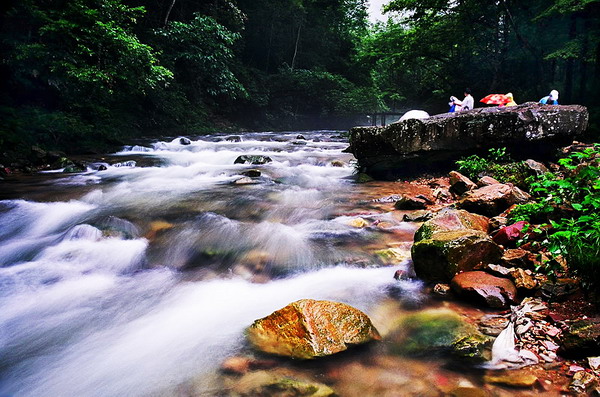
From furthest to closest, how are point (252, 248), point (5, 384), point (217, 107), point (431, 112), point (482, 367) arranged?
point (431, 112)
point (217, 107)
point (252, 248)
point (5, 384)
point (482, 367)

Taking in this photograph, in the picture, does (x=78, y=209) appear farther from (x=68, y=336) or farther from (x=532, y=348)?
(x=532, y=348)

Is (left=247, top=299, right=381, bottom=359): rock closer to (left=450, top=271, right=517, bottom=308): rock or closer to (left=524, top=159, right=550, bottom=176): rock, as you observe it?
(left=450, top=271, right=517, bottom=308): rock

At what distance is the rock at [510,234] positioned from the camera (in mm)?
3270

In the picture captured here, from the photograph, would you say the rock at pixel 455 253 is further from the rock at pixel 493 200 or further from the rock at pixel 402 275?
the rock at pixel 493 200

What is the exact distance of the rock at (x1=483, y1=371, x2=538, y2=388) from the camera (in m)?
1.85

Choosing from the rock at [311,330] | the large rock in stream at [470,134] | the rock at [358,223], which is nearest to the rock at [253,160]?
the large rock in stream at [470,134]

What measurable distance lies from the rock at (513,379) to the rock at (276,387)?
95cm

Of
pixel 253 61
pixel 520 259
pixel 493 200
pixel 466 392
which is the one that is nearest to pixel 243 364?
pixel 466 392

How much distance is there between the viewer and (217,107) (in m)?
24.0

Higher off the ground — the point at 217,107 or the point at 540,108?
Result: the point at 217,107

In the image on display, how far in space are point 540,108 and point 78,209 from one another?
375 inches

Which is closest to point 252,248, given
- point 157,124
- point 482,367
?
point 482,367

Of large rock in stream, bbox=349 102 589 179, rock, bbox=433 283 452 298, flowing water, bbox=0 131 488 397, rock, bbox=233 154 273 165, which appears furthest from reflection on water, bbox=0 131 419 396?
rock, bbox=233 154 273 165

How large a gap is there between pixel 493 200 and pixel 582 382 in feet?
9.88
